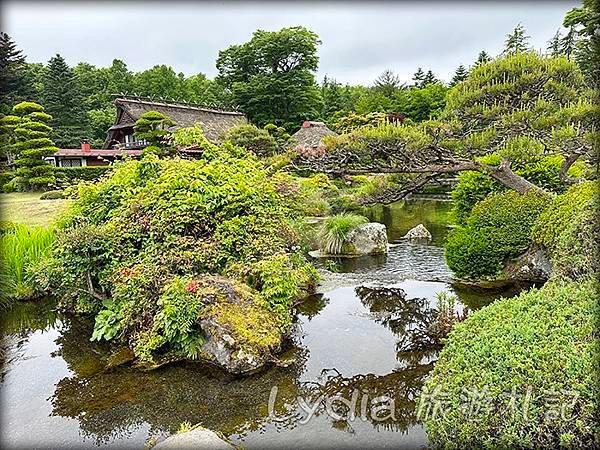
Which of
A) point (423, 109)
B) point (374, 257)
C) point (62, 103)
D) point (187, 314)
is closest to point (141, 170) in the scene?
point (187, 314)

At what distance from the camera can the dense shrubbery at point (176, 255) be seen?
5.02m

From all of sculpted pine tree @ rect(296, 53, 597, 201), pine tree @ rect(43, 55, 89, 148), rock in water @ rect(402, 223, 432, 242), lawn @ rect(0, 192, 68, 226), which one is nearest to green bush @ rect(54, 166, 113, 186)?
lawn @ rect(0, 192, 68, 226)

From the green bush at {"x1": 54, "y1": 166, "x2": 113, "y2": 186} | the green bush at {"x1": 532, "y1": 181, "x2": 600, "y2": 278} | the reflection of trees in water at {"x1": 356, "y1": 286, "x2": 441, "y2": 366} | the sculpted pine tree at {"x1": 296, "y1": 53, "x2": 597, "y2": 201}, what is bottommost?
the reflection of trees in water at {"x1": 356, "y1": 286, "x2": 441, "y2": 366}

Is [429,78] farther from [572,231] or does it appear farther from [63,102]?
[572,231]

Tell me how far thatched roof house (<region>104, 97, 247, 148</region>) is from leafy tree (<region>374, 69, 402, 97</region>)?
496 inches

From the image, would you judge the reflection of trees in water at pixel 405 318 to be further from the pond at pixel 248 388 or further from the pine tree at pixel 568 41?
the pine tree at pixel 568 41

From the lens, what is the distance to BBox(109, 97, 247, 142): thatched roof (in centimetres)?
2389

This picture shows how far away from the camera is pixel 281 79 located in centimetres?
3064

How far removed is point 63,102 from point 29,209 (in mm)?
19307

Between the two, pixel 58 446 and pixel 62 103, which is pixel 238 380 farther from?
pixel 62 103

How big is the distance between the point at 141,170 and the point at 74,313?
7.91 feet

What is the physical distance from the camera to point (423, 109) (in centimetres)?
2644

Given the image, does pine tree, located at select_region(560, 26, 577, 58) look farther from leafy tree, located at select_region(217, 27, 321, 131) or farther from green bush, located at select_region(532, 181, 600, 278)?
green bush, located at select_region(532, 181, 600, 278)

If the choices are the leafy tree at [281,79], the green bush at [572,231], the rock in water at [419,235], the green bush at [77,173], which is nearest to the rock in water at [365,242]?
the rock in water at [419,235]
